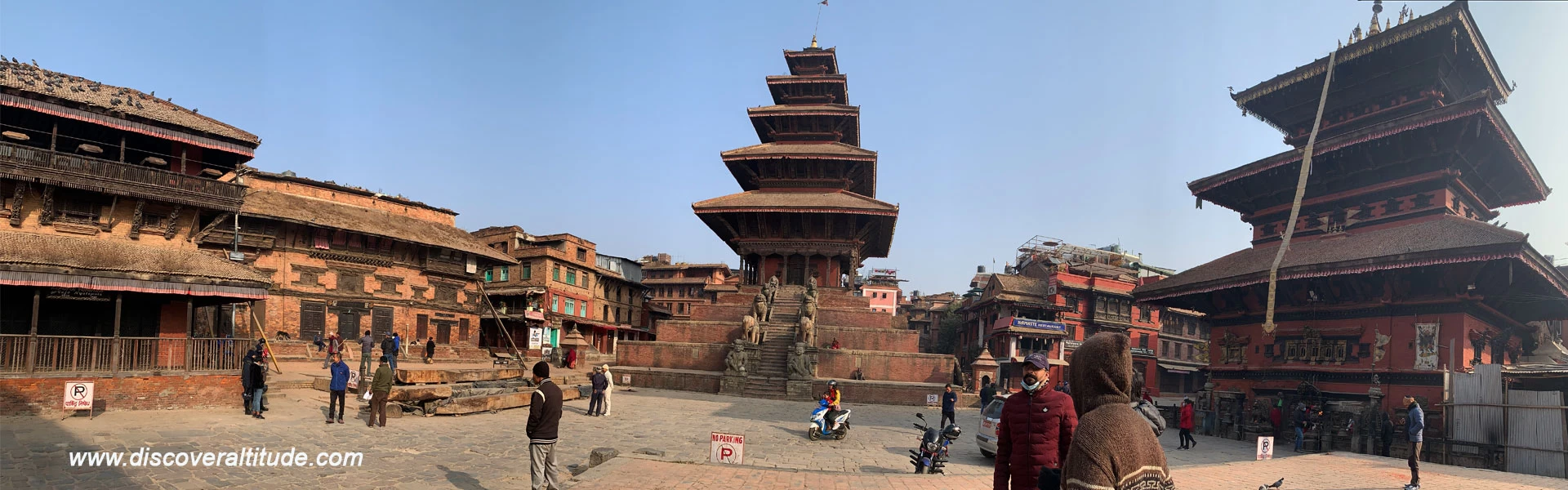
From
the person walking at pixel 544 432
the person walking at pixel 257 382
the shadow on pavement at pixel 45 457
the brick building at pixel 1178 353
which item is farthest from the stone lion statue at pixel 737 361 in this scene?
the brick building at pixel 1178 353

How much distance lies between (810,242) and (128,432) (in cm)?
2487

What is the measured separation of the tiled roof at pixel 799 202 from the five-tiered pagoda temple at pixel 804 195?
4 centimetres

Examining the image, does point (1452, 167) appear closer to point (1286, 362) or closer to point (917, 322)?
point (1286, 362)

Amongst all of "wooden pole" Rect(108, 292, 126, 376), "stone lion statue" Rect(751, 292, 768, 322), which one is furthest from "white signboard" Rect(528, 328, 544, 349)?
"wooden pole" Rect(108, 292, 126, 376)

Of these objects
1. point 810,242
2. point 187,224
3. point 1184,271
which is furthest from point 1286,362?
point 187,224

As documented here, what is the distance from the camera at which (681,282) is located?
6531 cm

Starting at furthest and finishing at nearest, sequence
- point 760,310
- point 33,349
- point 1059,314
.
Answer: point 1059,314 → point 760,310 → point 33,349

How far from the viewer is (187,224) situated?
20.0 meters

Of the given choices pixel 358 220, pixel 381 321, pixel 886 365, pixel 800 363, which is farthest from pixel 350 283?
pixel 886 365

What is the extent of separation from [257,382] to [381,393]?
2.71 metres

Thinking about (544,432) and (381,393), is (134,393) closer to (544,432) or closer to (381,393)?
(381,393)

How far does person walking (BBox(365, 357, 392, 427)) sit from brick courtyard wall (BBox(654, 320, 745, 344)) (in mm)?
15605

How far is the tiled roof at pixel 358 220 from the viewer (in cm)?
3103

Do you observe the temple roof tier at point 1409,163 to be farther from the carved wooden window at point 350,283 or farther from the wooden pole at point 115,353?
the carved wooden window at point 350,283
